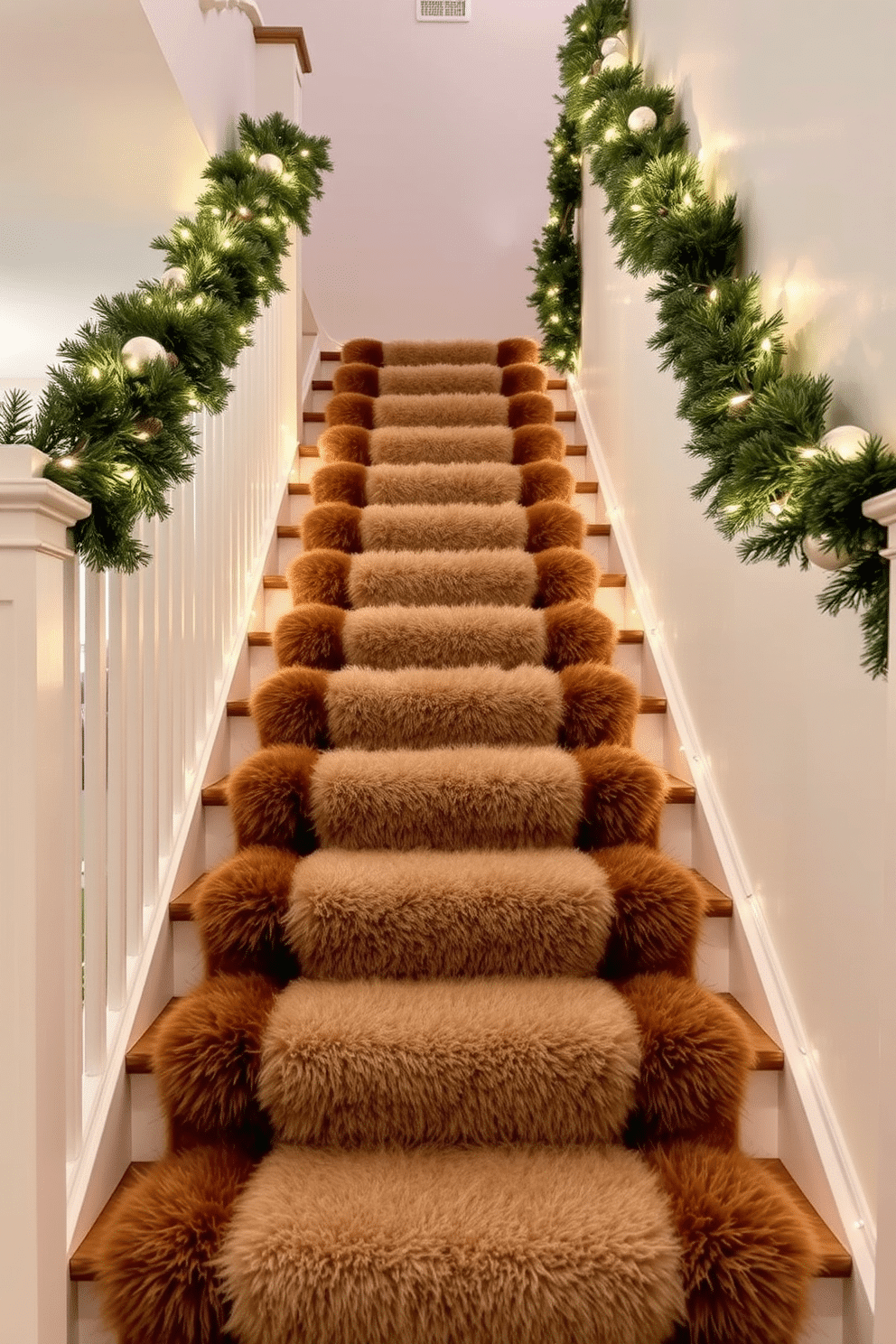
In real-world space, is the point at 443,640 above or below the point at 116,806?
above

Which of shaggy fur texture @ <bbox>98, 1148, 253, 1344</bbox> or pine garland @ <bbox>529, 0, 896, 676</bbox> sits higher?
pine garland @ <bbox>529, 0, 896, 676</bbox>

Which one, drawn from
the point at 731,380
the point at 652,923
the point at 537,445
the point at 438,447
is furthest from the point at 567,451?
the point at 652,923

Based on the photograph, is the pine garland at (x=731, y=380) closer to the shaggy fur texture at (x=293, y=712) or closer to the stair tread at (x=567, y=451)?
the shaggy fur texture at (x=293, y=712)

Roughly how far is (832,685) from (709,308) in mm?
599

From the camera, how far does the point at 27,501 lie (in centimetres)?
102

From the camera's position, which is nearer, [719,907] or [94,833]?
[94,833]

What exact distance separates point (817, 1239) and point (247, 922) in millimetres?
877

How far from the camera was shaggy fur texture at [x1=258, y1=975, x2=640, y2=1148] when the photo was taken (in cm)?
132

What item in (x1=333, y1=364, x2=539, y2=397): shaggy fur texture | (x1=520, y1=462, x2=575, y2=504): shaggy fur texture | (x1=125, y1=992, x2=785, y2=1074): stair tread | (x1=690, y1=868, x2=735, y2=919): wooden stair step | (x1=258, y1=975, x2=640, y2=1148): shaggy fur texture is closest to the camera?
(x1=258, y1=975, x2=640, y2=1148): shaggy fur texture

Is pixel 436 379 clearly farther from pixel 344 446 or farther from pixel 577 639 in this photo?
pixel 577 639

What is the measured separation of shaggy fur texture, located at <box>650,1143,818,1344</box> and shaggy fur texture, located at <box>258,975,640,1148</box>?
189mm

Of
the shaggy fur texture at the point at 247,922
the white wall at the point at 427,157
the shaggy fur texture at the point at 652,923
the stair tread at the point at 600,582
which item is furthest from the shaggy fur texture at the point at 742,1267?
the white wall at the point at 427,157

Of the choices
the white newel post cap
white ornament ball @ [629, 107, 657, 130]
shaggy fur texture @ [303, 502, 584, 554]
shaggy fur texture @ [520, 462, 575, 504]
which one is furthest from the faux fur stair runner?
white ornament ball @ [629, 107, 657, 130]

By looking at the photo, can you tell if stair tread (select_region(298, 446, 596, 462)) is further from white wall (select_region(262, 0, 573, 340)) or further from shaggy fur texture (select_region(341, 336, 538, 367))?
white wall (select_region(262, 0, 573, 340))
